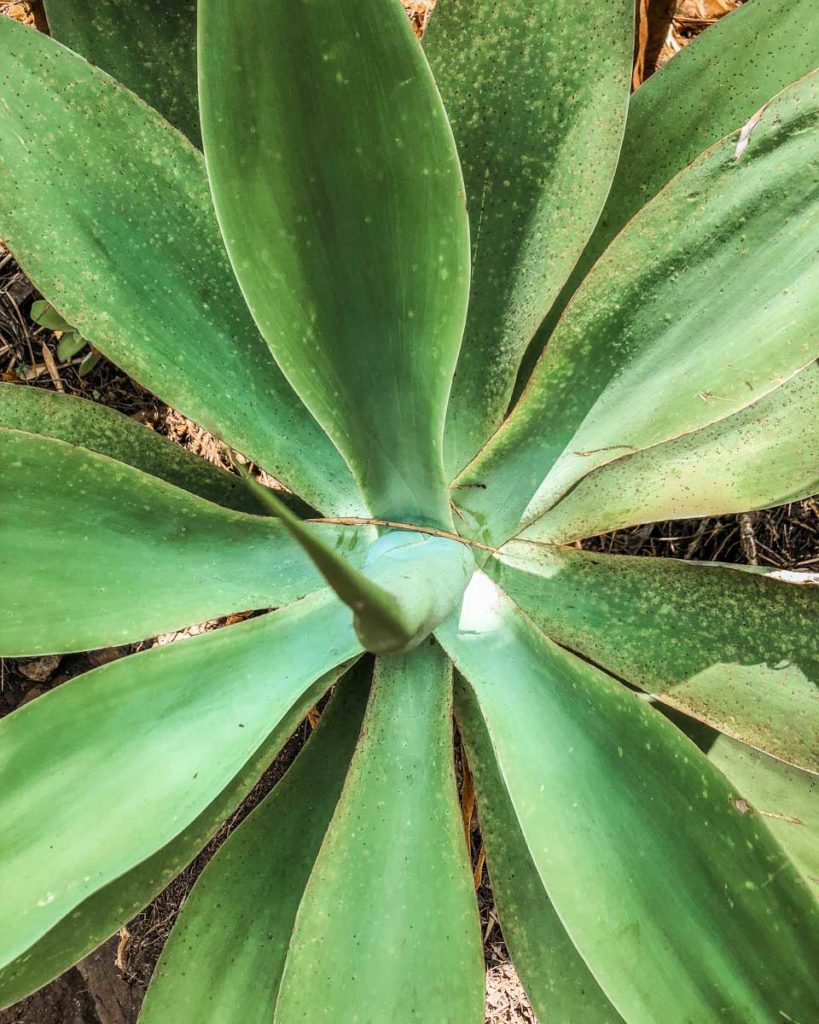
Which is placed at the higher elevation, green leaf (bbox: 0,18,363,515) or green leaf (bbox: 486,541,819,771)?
green leaf (bbox: 0,18,363,515)

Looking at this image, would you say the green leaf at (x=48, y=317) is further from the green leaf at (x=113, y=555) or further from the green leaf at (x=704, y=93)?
the green leaf at (x=704, y=93)

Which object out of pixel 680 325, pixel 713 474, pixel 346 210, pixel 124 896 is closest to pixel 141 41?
pixel 346 210

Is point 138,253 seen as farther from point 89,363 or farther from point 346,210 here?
point 89,363

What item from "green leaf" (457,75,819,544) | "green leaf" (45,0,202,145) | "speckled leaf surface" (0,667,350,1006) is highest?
"green leaf" (45,0,202,145)

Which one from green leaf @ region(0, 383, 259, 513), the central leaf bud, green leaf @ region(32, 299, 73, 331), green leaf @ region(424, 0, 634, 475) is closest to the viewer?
the central leaf bud

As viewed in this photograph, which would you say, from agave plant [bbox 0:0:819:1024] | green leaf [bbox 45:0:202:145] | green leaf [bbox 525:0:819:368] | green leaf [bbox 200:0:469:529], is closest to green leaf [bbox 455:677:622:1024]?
agave plant [bbox 0:0:819:1024]

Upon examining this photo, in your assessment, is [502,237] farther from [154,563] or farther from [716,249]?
[154,563]

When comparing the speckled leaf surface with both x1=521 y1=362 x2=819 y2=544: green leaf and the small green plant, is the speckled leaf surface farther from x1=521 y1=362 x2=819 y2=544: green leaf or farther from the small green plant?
the small green plant

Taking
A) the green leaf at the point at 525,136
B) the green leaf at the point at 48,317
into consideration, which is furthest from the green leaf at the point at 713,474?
the green leaf at the point at 48,317
